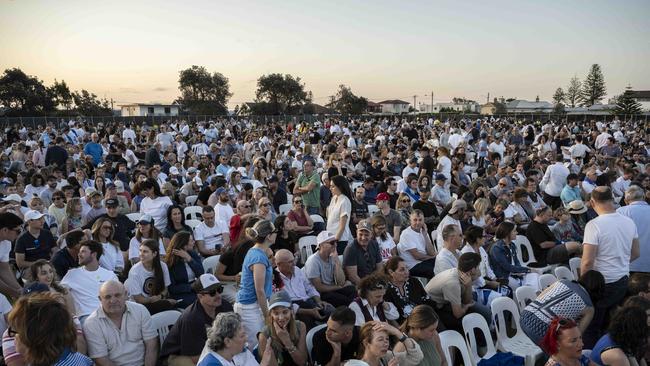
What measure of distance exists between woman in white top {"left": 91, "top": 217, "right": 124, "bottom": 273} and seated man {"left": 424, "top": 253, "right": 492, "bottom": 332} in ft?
11.5

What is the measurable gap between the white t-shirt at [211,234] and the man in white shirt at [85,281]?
1.82 meters

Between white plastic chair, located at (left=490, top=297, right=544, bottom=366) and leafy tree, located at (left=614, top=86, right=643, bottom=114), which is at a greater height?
leafy tree, located at (left=614, top=86, right=643, bottom=114)

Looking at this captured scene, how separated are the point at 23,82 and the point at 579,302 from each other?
51.6 metres

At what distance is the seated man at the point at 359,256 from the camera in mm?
5152

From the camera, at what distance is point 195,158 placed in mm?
11789

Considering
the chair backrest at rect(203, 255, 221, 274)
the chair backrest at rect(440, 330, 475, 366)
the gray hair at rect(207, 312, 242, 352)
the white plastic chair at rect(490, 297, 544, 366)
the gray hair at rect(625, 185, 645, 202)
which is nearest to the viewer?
the gray hair at rect(207, 312, 242, 352)

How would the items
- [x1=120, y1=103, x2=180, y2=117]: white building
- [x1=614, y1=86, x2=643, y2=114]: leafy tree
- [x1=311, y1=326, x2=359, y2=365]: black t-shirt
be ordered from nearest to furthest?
[x1=311, y1=326, x2=359, y2=365]: black t-shirt, [x1=614, y1=86, x2=643, y2=114]: leafy tree, [x1=120, y1=103, x2=180, y2=117]: white building

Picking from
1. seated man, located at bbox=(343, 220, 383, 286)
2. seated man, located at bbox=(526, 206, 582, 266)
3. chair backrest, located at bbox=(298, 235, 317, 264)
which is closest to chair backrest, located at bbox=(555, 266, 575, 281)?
seated man, located at bbox=(526, 206, 582, 266)

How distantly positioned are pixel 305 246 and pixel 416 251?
160 cm

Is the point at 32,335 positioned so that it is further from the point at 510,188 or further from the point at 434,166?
the point at 434,166

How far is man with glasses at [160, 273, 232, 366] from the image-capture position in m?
3.54

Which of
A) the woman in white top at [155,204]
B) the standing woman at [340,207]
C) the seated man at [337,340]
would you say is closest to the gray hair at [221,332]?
the seated man at [337,340]

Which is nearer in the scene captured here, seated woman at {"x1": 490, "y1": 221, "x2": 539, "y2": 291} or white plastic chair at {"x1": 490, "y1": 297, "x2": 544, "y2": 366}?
white plastic chair at {"x1": 490, "y1": 297, "x2": 544, "y2": 366}

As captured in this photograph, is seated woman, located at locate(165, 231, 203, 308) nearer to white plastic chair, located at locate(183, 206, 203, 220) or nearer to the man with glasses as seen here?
the man with glasses
